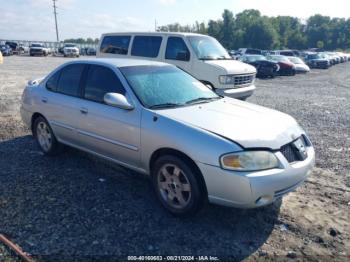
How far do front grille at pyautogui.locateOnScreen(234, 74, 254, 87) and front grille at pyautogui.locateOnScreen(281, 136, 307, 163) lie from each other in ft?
19.0

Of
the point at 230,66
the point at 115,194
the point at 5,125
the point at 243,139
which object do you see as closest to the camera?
the point at 243,139

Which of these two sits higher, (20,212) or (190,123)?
(190,123)

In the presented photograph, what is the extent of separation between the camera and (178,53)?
9547mm

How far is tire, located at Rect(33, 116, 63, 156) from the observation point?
5449mm

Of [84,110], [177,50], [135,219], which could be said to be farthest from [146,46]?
[135,219]

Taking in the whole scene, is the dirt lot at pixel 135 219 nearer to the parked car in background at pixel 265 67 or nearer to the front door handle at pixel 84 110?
the front door handle at pixel 84 110

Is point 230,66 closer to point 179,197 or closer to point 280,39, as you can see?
point 179,197

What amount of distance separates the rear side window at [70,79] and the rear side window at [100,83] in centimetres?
23

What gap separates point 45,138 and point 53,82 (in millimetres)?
938

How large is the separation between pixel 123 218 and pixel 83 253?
68 cm

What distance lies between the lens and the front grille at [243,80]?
9.34 m

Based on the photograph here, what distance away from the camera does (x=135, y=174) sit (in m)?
4.93

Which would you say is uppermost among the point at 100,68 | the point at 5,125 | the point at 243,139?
the point at 100,68

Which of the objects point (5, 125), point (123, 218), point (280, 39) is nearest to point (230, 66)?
point (5, 125)
